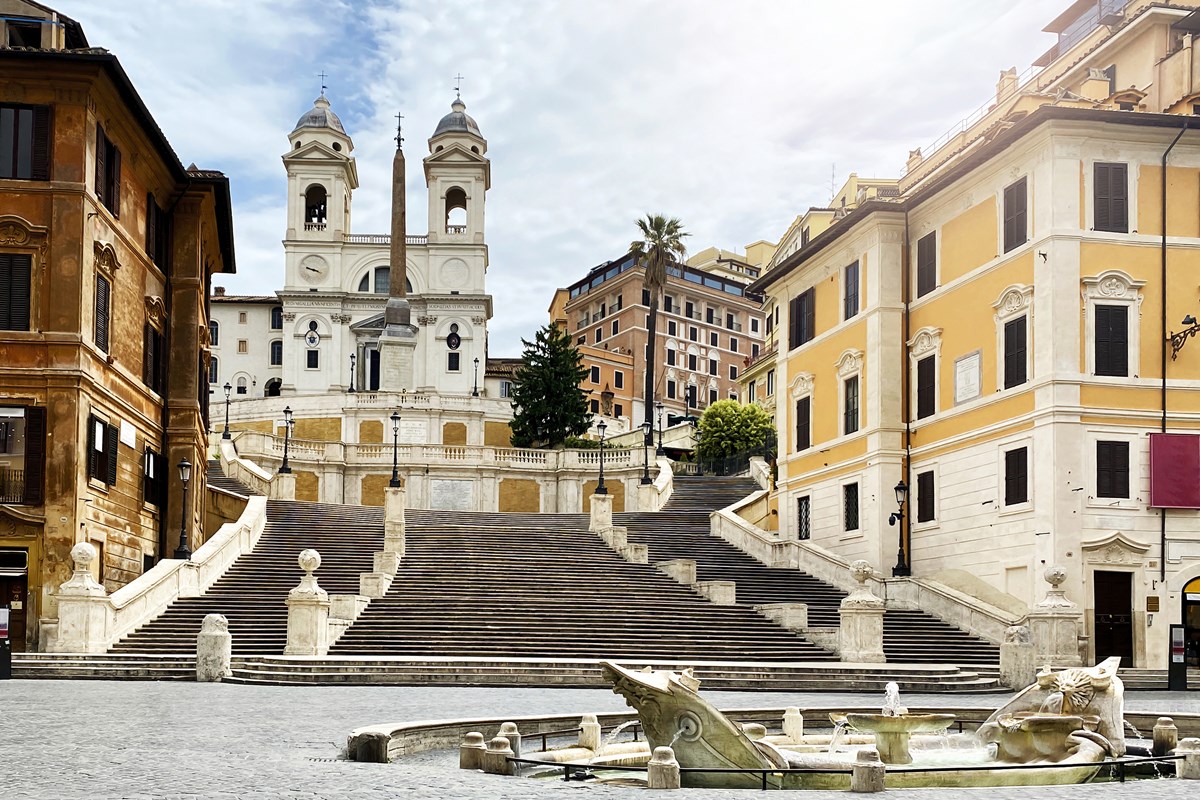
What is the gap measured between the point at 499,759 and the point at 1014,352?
916 inches

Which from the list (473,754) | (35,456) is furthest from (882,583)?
(473,754)

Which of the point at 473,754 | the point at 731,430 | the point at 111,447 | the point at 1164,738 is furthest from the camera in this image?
the point at 731,430

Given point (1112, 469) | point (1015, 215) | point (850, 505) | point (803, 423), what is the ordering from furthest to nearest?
point (803, 423) → point (850, 505) → point (1015, 215) → point (1112, 469)

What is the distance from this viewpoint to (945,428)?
35375 mm

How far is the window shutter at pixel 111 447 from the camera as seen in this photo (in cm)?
3108

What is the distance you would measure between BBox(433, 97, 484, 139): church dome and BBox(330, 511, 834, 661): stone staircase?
65.1m

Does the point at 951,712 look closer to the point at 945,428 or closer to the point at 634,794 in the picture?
the point at 634,794

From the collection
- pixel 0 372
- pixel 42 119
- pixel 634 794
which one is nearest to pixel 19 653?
pixel 0 372

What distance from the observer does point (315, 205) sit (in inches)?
4011

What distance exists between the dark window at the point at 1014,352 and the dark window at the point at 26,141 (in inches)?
872

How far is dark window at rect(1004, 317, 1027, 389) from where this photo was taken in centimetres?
3186

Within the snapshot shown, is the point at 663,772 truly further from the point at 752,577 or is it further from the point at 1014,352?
the point at 752,577

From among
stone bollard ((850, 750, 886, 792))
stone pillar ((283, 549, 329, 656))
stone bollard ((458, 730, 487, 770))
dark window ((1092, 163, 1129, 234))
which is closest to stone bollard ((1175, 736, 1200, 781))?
stone bollard ((850, 750, 886, 792))

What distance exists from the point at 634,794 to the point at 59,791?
170 inches
